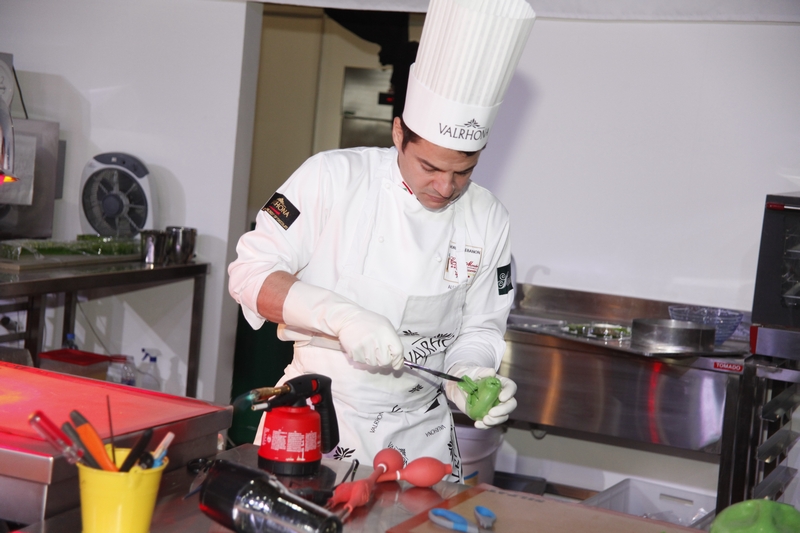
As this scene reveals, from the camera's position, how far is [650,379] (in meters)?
3.06

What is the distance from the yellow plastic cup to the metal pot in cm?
239

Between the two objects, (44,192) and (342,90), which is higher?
(342,90)

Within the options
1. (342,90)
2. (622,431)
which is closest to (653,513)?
(622,431)

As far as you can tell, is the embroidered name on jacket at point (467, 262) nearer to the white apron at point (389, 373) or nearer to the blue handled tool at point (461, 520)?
the white apron at point (389, 373)

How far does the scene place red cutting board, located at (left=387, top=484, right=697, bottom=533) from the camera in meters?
1.21

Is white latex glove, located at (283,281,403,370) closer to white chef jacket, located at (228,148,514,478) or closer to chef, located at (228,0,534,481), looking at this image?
chef, located at (228,0,534,481)

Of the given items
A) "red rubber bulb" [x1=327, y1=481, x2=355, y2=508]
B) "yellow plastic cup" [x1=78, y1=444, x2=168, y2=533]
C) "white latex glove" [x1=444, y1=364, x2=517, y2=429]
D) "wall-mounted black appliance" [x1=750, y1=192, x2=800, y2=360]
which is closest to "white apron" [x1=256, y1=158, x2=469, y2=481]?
"white latex glove" [x1=444, y1=364, x2=517, y2=429]

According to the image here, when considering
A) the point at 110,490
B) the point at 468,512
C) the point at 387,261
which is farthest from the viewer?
the point at 387,261

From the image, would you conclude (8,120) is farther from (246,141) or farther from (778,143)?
(778,143)

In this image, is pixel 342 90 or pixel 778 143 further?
pixel 342 90

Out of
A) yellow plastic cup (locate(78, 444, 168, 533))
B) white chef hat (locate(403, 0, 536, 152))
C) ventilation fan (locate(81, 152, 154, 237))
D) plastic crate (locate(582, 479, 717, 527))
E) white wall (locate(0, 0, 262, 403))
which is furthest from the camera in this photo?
white wall (locate(0, 0, 262, 403))

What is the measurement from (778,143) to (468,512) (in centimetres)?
281

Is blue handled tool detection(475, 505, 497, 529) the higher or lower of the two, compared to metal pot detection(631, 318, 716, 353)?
lower

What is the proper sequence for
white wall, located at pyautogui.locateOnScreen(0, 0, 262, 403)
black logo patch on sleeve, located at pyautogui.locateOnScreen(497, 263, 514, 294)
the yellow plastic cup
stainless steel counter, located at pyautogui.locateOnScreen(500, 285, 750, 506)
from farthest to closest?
white wall, located at pyautogui.locateOnScreen(0, 0, 262, 403), stainless steel counter, located at pyautogui.locateOnScreen(500, 285, 750, 506), black logo patch on sleeve, located at pyautogui.locateOnScreen(497, 263, 514, 294), the yellow plastic cup
